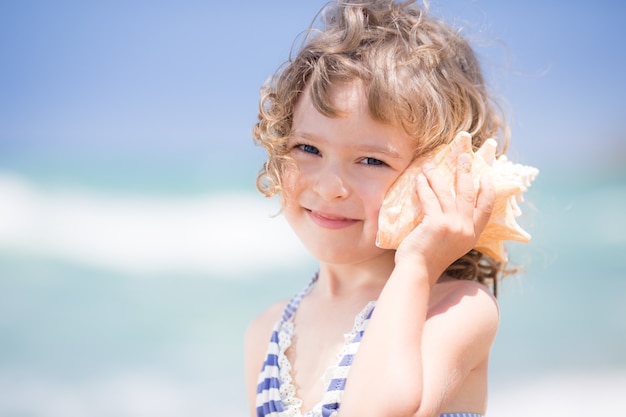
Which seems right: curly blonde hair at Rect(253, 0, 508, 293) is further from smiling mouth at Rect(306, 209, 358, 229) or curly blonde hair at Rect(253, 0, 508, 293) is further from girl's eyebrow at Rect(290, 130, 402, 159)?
smiling mouth at Rect(306, 209, 358, 229)

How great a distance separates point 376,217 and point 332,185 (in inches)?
6.4

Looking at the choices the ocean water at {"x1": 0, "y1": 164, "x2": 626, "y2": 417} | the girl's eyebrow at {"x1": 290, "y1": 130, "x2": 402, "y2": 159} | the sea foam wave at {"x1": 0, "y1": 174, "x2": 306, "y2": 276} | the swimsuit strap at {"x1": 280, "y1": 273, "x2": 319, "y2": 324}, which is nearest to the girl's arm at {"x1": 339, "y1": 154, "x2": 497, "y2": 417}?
the girl's eyebrow at {"x1": 290, "y1": 130, "x2": 402, "y2": 159}

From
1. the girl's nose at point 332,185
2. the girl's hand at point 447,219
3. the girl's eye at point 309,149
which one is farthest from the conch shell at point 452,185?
the girl's eye at point 309,149

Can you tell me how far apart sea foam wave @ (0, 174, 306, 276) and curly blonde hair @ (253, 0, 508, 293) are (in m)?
5.60

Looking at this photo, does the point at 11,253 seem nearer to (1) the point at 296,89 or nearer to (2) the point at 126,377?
(2) the point at 126,377

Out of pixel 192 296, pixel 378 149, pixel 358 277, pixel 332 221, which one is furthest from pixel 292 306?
pixel 192 296

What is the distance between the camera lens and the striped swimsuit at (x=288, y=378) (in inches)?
82.9

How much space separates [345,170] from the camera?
215cm

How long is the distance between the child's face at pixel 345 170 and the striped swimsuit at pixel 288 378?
0.25 metres

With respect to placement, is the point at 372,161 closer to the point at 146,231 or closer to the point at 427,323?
the point at 427,323

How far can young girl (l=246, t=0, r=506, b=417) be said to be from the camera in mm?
1923

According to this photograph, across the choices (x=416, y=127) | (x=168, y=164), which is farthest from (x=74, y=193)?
(x=416, y=127)

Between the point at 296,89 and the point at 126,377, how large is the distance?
421 centimetres

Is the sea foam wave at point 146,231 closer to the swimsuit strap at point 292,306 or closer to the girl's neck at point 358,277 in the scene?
the swimsuit strap at point 292,306
